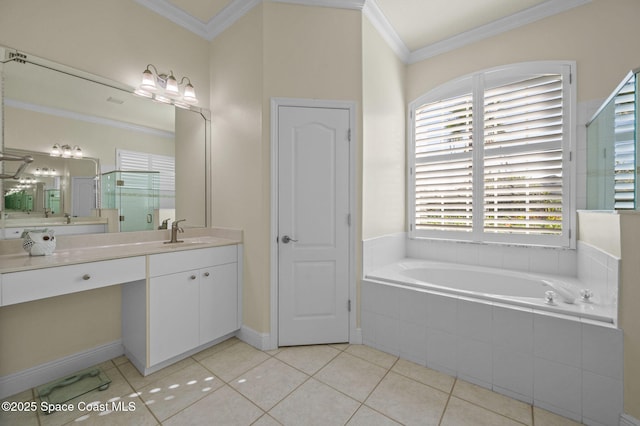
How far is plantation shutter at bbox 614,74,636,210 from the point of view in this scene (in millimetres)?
1521

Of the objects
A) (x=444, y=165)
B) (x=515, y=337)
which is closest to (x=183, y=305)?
(x=515, y=337)

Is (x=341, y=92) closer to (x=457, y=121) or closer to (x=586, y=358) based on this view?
(x=457, y=121)

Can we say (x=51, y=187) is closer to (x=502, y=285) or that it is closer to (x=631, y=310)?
(x=631, y=310)

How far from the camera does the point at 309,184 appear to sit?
2299 mm

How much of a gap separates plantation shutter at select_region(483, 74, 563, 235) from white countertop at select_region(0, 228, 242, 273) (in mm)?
2497

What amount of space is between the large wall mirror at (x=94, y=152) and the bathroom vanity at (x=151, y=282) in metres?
0.22

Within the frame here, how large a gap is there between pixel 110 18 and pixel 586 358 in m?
3.90

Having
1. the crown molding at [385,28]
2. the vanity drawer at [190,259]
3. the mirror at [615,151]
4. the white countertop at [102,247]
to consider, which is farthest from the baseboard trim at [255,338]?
the crown molding at [385,28]

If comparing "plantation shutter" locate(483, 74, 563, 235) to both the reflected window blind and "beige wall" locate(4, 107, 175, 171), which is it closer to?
the reflected window blind

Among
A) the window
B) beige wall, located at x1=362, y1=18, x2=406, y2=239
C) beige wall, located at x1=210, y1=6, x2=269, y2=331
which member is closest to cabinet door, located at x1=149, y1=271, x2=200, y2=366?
beige wall, located at x1=210, y1=6, x2=269, y2=331

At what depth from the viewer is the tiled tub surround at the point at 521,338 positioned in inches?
57.1

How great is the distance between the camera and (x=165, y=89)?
2344 millimetres

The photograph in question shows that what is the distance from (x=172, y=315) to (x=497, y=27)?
3.82 m

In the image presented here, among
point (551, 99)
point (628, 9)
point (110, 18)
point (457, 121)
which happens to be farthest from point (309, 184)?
point (628, 9)
